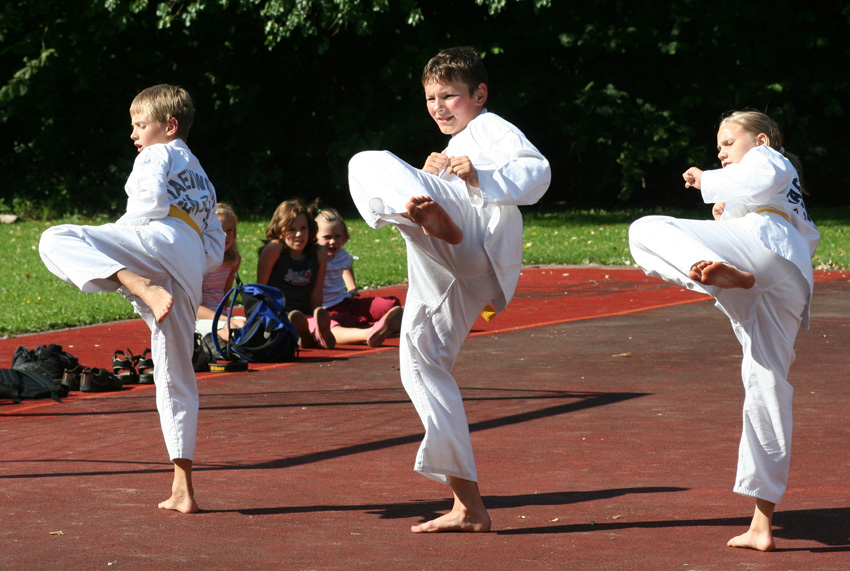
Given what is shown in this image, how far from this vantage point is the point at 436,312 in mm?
4609

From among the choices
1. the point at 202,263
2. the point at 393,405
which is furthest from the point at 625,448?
the point at 202,263

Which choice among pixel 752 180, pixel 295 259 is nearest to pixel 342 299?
pixel 295 259

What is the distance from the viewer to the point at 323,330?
31.7ft

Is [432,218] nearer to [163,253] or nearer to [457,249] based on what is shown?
[457,249]

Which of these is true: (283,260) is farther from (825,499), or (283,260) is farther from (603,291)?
(825,499)

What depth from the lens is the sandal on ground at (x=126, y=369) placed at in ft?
26.7

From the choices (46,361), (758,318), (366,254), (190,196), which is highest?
(190,196)

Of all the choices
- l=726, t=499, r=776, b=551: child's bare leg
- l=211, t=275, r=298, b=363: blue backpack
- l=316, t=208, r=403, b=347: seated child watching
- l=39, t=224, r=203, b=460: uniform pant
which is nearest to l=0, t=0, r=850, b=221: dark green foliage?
l=316, t=208, r=403, b=347: seated child watching

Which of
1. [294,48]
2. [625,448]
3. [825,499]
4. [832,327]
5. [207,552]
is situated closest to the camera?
[207,552]

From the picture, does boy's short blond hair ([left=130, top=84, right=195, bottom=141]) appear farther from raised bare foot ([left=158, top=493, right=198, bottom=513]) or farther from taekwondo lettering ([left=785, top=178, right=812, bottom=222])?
taekwondo lettering ([left=785, top=178, right=812, bottom=222])

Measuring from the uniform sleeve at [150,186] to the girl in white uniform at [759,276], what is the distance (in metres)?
1.99

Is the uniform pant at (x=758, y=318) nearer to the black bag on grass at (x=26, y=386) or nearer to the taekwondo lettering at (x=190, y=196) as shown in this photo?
the taekwondo lettering at (x=190, y=196)

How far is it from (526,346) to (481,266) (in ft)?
17.2

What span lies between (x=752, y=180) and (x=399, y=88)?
23.1 meters
